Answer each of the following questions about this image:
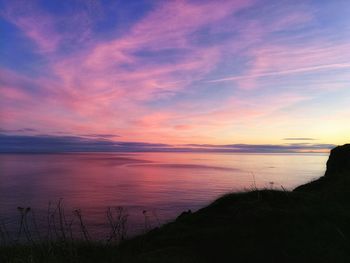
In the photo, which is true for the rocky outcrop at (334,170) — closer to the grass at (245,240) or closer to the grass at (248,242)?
the grass at (245,240)

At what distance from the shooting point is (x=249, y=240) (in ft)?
27.4

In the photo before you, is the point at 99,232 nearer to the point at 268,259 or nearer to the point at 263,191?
the point at 263,191

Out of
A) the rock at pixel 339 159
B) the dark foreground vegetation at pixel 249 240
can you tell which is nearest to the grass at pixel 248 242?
the dark foreground vegetation at pixel 249 240

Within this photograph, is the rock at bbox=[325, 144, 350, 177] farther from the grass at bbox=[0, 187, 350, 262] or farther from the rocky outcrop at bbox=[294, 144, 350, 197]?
the grass at bbox=[0, 187, 350, 262]

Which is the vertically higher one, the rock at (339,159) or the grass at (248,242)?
the rock at (339,159)

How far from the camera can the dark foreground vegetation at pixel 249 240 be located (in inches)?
290

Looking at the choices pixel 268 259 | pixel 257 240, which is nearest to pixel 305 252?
pixel 268 259

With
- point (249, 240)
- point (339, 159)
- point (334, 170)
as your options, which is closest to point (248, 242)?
point (249, 240)

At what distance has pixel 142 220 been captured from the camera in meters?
27.1

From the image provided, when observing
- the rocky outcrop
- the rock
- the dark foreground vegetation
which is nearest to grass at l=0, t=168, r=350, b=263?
the dark foreground vegetation

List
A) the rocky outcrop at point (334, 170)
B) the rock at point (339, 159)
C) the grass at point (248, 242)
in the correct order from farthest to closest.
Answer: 1. the rock at point (339, 159)
2. the rocky outcrop at point (334, 170)
3. the grass at point (248, 242)

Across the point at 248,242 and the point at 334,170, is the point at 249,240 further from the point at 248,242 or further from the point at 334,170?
the point at 334,170

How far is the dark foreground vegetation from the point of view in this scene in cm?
738

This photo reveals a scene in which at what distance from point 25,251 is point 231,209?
6201mm
